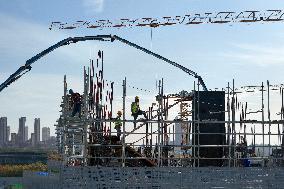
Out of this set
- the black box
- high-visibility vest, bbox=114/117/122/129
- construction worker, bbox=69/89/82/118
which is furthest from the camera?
construction worker, bbox=69/89/82/118

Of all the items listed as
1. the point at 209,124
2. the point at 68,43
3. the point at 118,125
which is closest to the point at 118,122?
the point at 209,124

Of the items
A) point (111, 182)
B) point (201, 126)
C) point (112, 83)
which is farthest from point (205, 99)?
point (112, 83)

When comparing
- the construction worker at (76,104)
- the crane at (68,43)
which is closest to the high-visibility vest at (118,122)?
the construction worker at (76,104)

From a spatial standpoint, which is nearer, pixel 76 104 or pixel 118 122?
pixel 118 122

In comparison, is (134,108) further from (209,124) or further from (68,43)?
(68,43)

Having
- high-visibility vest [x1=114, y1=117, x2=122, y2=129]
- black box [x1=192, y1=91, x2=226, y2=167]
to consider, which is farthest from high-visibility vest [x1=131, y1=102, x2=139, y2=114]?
A: black box [x1=192, y1=91, x2=226, y2=167]

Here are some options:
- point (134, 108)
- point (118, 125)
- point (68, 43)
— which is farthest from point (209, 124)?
point (68, 43)

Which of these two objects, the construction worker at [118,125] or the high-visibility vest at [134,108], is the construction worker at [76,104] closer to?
the construction worker at [118,125]

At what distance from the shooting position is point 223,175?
55.7ft

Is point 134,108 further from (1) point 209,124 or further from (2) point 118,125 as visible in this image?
(1) point 209,124

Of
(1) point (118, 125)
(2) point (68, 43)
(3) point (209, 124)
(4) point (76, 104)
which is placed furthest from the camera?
(2) point (68, 43)

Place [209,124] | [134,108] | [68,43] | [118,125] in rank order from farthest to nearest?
[68,43] → [134,108] → [118,125] → [209,124]

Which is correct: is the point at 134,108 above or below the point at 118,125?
above

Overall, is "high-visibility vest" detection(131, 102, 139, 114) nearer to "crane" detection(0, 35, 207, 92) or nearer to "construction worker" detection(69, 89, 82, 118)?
"construction worker" detection(69, 89, 82, 118)
